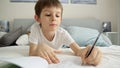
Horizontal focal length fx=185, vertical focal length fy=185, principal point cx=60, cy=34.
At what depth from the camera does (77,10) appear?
9.46ft

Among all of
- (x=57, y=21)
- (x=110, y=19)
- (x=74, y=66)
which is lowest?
(x=110, y=19)

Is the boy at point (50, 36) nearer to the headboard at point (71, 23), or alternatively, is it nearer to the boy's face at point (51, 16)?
the boy's face at point (51, 16)

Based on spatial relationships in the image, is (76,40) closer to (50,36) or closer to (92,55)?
(50,36)

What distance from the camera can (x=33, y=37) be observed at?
3.47 ft

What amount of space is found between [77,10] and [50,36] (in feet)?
6.01

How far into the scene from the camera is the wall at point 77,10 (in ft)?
9.15

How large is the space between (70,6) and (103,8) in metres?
0.53

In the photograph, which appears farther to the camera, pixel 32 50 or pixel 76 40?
pixel 76 40

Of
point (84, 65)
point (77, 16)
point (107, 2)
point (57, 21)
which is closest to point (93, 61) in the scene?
point (84, 65)

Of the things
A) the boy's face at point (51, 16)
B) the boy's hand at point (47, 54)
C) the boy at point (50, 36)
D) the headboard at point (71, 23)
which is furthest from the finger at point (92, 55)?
the headboard at point (71, 23)

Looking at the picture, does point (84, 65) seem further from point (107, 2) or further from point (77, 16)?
point (107, 2)

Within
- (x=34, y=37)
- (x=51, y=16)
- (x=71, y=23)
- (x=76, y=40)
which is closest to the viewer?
(x=51, y=16)

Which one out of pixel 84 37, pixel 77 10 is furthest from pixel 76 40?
pixel 77 10

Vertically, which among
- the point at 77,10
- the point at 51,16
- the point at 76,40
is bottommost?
the point at 76,40
